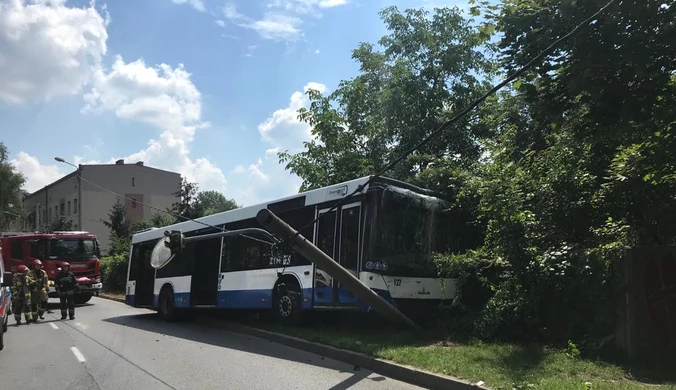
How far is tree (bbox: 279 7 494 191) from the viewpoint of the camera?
20.2m

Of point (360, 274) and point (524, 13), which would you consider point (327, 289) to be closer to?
point (360, 274)

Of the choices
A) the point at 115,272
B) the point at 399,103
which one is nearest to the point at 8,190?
the point at 115,272

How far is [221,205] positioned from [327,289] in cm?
8878

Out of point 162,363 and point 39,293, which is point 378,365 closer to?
point 162,363

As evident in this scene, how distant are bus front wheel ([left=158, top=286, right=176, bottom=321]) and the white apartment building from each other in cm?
4364

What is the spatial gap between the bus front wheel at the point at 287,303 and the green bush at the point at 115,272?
809 inches

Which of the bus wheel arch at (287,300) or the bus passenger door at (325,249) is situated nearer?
the bus passenger door at (325,249)

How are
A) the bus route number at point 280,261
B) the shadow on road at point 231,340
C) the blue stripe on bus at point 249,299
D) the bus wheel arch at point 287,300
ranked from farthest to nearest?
the bus route number at point 280,261, the bus wheel arch at point 287,300, the blue stripe on bus at point 249,299, the shadow on road at point 231,340

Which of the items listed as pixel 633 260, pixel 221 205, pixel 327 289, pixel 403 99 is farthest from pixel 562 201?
pixel 221 205

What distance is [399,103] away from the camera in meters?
20.2

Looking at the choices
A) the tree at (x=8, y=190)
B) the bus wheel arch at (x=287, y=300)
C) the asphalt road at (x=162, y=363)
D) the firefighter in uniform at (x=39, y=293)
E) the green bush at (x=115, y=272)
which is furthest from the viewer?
the tree at (x=8, y=190)

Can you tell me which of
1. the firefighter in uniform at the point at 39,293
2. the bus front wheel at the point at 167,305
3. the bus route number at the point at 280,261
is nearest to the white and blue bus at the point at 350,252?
the bus route number at the point at 280,261

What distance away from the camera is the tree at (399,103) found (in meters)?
20.2

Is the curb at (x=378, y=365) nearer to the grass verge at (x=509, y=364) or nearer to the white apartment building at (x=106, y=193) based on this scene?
the grass verge at (x=509, y=364)
